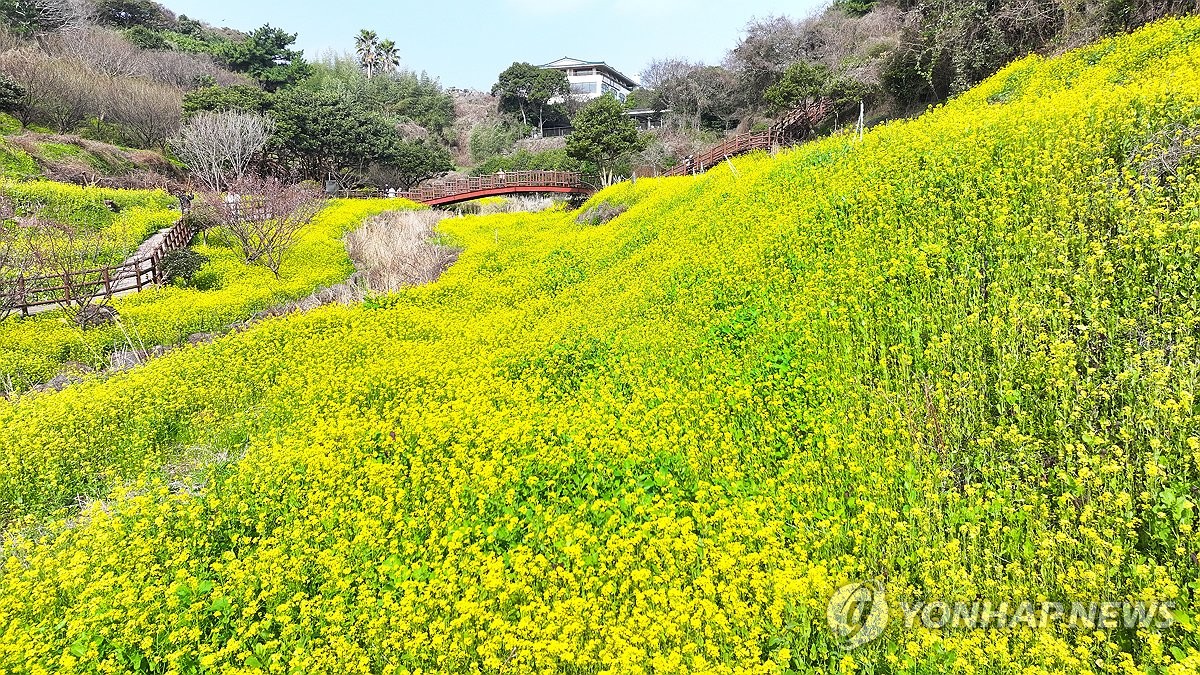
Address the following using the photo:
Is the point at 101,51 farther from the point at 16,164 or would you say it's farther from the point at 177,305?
the point at 177,305

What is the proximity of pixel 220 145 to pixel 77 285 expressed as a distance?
19.4 meters

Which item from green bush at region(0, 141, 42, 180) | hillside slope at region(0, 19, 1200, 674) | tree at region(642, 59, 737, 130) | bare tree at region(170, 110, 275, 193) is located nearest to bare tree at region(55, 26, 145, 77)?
bare tree at region(170, 110, 275, 193)

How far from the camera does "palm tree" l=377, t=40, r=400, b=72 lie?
6091 cm

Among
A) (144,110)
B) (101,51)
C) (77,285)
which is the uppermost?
(101,51)

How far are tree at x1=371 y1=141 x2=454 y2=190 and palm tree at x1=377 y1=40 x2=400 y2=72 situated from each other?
92.3ft

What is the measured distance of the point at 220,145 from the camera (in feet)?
96.0

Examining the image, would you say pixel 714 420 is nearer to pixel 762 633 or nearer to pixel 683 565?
pixel 683 565

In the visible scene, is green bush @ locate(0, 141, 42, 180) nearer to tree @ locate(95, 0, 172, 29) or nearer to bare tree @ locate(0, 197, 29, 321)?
bare tree @ locate(0, 197, 29, 321)

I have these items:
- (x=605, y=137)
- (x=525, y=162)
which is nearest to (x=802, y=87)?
(x=605, y=137)

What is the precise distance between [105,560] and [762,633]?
4.68 metres

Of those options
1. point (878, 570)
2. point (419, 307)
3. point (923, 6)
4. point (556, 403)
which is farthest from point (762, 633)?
point (923, 6)

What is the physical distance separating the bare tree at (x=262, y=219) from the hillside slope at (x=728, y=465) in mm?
13776

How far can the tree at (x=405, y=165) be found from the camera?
3838 cm

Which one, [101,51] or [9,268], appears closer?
[9,268]
